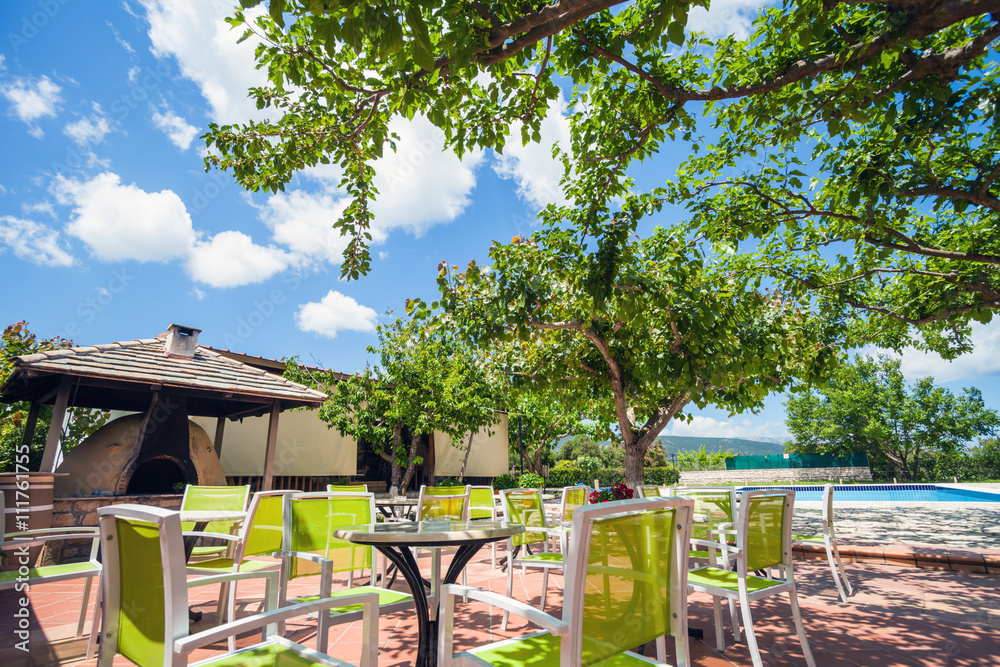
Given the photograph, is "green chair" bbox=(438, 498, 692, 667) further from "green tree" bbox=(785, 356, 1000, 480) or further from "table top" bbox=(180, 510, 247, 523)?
"green tree" bbox=(785, 356, 1000, 480)

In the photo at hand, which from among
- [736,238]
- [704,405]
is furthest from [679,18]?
[704,405]

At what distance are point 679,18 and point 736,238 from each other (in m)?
3.89

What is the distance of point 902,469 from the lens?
33.2 metres

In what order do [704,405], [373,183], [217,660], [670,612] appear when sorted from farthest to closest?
1. [704,405]
2. [373,183]
3. [670,612]
4. [217,660]

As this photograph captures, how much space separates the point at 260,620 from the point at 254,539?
1.98 m

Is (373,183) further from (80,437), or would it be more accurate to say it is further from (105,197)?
(80,437)

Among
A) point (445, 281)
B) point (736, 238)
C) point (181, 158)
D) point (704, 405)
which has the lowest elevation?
point (704, 405)

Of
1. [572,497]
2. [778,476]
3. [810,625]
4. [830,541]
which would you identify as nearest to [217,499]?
[572,497]

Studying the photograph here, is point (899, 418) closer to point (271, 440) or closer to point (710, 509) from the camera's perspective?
point (710, 509)

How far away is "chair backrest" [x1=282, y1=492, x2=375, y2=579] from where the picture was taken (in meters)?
2.57

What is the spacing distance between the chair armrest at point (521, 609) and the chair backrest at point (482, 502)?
270cm

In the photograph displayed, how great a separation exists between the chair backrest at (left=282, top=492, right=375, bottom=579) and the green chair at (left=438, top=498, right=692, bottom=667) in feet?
4.14

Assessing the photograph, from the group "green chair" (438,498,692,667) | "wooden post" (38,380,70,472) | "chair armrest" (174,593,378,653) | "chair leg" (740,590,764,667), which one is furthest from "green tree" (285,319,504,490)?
"green chair" (438,498,692,667)

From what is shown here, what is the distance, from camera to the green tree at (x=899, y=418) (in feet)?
105
